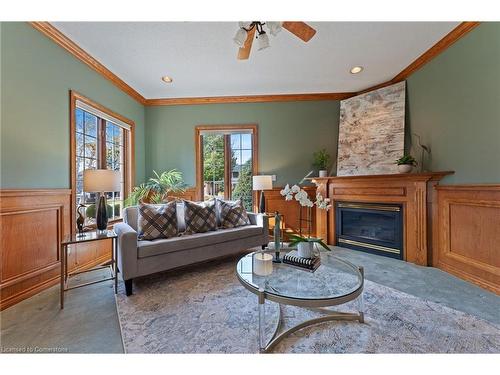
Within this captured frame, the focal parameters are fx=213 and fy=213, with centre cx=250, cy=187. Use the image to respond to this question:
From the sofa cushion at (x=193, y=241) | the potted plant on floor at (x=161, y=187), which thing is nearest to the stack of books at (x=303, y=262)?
the sofa cushion at (x=193, y=241)

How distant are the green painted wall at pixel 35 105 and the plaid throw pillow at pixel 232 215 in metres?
1.88

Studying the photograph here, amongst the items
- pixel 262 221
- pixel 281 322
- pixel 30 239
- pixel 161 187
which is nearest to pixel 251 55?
pixel 262 221

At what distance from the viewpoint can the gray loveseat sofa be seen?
6.73ft

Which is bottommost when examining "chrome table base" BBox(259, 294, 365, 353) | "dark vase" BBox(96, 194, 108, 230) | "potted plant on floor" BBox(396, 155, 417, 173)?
"chrome table base" BBox(259, 294, 365, 353)

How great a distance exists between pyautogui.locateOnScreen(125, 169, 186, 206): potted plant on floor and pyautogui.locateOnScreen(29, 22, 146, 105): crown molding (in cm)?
152

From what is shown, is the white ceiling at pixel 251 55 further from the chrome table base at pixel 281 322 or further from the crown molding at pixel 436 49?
the chrome table base at pixel 281 322

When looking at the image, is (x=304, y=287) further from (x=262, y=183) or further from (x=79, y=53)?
(x=79, y=53)

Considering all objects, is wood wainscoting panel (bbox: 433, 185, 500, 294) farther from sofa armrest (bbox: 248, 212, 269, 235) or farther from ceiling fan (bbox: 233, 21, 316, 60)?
ceiling fan (bbox: 233, 21, 316, 60)

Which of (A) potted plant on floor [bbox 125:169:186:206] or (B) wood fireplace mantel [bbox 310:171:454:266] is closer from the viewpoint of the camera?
(B) wood fireplace mantel [bbox 310:171:454:266]

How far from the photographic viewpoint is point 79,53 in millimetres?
2543

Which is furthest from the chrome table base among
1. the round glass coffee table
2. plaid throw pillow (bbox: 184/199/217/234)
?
plaid throw pillow (bbox: 184/199/217/234)

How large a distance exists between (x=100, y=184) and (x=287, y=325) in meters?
2.06

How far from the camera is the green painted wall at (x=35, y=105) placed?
73.3 inches
